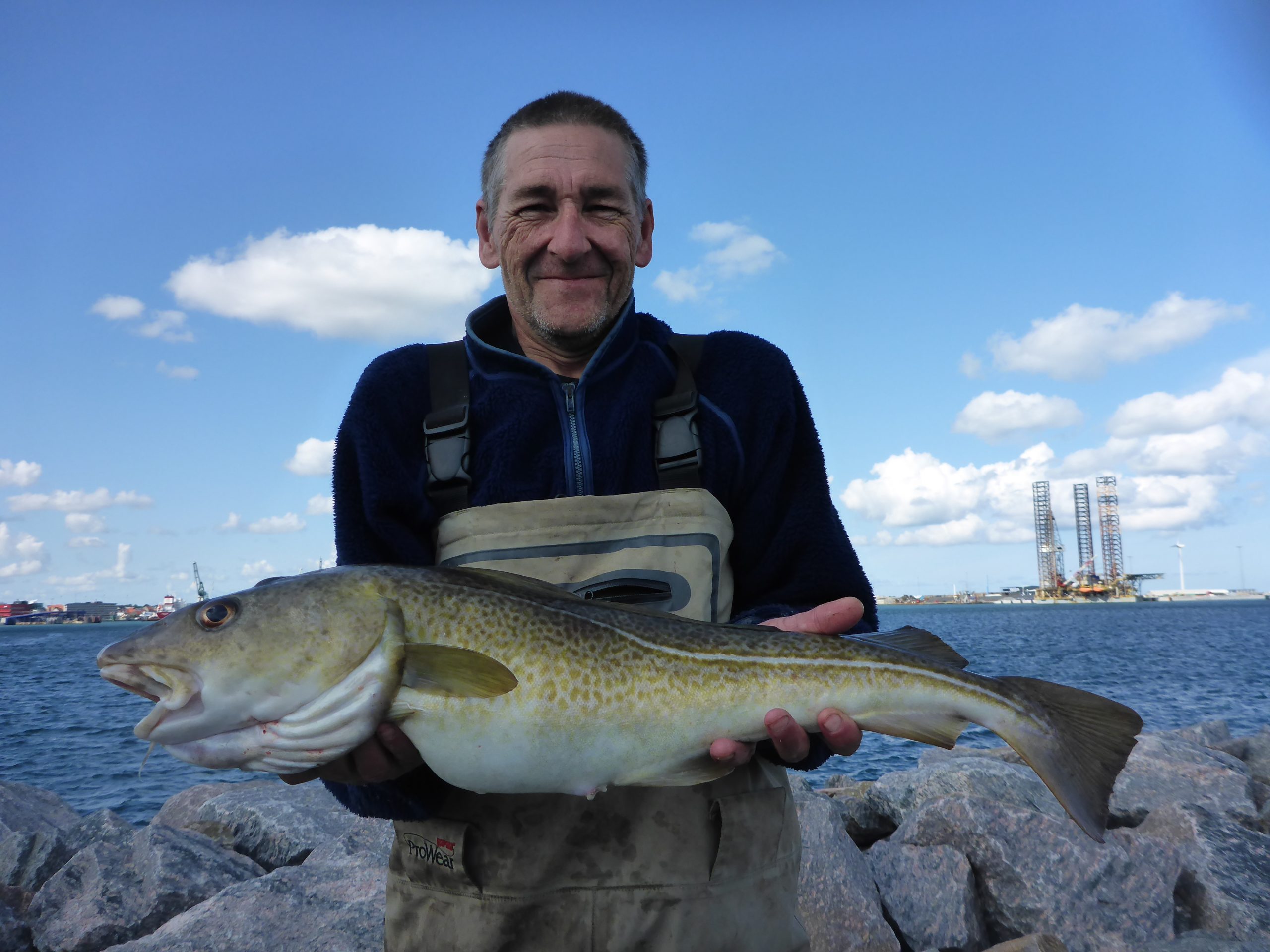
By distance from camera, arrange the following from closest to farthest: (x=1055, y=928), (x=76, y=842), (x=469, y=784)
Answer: (x=469, y=784) < (x=1055, y=928) < (x=76, y=842)

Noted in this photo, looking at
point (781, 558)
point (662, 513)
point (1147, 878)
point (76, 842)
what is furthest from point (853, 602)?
point (76, 842)

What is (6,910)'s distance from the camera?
6.18 metres

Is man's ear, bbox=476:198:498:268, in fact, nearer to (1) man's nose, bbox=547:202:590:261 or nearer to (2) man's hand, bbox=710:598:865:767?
(1) man's nose, bbox=547:202:590:261

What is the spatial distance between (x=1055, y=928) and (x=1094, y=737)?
12.1 feet

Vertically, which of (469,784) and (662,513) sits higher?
(662,513)

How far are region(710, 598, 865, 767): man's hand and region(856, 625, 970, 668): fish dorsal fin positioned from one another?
0.11 m

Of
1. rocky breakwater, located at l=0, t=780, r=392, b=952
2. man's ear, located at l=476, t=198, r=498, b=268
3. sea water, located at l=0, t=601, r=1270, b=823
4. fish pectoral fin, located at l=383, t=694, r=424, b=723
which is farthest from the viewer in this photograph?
sea water, located at l=0, t=601, r=1270, b=823

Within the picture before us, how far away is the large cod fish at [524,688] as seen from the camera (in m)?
2.44

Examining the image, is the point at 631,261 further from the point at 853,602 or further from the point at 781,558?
the point at 853,602

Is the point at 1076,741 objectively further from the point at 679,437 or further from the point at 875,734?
the point at 875,734

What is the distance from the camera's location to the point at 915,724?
9.23 ft

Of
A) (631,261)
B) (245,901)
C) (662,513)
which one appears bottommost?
(245,901)

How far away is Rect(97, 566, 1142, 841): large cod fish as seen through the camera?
2.44 metres

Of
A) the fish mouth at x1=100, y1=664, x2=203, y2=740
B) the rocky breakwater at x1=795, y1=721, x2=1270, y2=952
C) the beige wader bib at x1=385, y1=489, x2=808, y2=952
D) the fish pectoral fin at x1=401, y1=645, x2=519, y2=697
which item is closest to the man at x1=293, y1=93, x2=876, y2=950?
the beige wader bib at x1=385, y1=489, x2=808, y2=952
